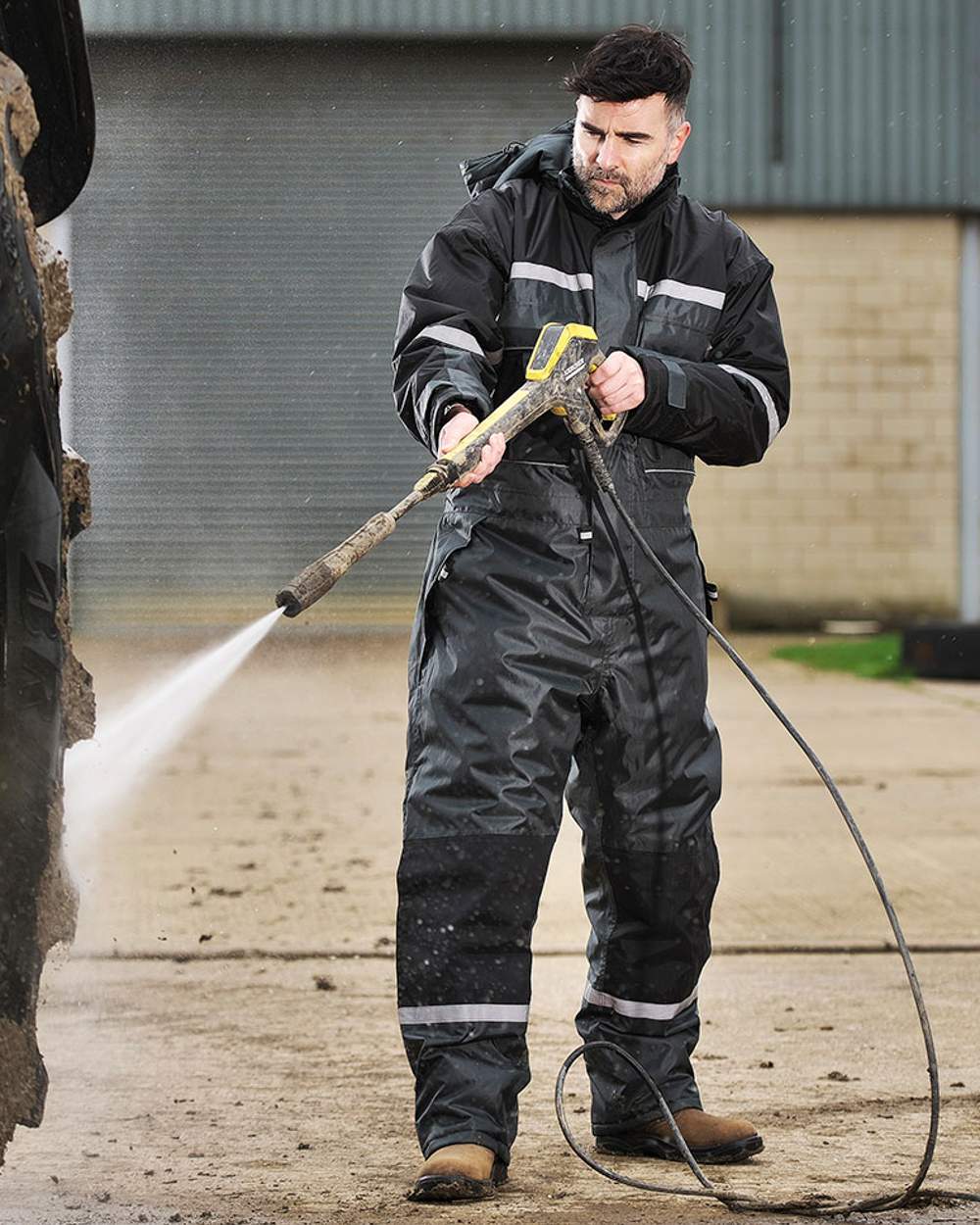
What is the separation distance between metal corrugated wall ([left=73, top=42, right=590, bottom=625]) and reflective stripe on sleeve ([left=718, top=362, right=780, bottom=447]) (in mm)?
7948

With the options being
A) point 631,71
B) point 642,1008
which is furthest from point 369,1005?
point 631,71

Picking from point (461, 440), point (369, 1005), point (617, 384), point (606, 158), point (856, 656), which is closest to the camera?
point (461, 440)

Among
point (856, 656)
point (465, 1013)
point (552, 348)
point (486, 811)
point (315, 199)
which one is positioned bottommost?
point (856, 656)

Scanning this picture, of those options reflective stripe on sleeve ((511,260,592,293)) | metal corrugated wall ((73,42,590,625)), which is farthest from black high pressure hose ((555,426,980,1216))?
metal corrugated wall ((73,42,590,625))

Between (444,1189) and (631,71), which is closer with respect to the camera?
(444,1189)

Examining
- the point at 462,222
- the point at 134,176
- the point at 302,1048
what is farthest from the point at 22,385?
the point at 134,176

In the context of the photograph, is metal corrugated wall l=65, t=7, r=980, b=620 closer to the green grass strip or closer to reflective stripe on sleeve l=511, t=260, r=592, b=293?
the green grass strip

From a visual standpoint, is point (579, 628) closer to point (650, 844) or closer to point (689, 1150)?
point (650, 844)

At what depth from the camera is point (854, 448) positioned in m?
14.0

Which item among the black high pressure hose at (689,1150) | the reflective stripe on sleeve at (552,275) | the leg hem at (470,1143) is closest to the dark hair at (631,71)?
the reflective stripe on sleeve at (552,275)

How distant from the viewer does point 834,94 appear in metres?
13.9

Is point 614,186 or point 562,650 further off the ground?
point 614,186

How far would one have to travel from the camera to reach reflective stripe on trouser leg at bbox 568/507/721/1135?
3.01 meters

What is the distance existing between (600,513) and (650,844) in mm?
479
